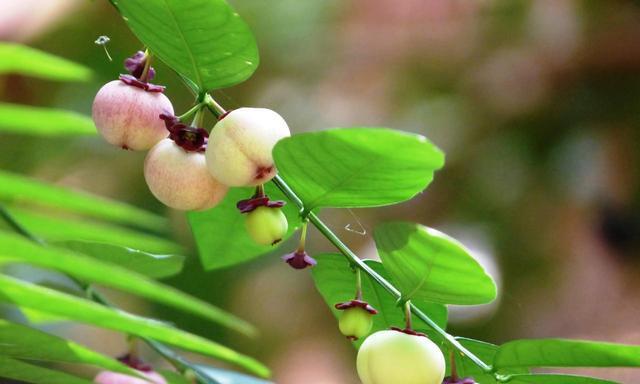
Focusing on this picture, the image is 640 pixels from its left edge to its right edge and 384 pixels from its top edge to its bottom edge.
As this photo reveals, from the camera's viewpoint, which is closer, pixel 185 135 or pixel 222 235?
pixel 185 135

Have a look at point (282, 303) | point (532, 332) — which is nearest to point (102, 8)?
point (282, 303)

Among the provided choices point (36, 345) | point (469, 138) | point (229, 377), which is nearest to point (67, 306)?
point (36, 345)

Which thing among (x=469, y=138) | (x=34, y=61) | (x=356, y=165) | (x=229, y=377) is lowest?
(x=469, y=138)

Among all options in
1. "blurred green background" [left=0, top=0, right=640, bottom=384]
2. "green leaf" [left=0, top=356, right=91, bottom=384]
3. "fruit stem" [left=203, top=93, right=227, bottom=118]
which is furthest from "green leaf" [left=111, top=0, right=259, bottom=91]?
"blurred green background" [left=0, top=0, right=640, bottom=384]

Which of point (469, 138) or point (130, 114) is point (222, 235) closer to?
point (130, 114)

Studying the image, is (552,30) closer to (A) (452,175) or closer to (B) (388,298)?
(A) (452,175)

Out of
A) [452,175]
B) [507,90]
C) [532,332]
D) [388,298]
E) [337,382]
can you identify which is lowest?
[337,382]

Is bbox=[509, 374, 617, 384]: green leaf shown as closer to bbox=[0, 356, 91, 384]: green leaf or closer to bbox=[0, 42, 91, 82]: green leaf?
bbox=[0, 356, 91, 384]: green leaf
